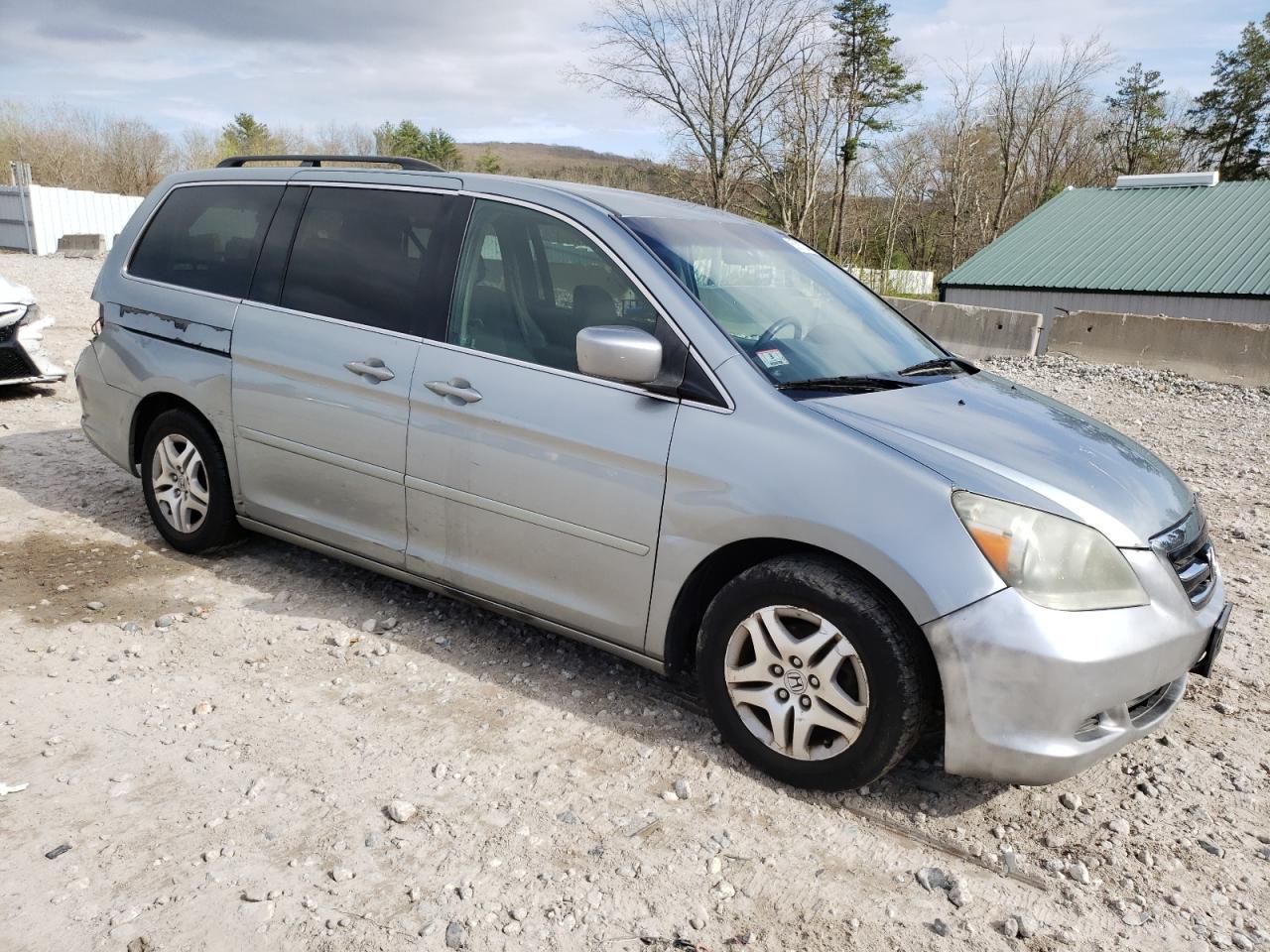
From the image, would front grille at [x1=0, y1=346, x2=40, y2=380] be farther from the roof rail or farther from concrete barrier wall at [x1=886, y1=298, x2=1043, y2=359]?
concrete barrier wall at [x1=886, y1=298, x2=1043, y2=359]

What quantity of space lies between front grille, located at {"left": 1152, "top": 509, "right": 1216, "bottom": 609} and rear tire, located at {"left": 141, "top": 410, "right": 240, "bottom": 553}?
393 cm

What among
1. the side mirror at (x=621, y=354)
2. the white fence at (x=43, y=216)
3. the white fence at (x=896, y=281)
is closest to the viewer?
the side mirror at (x=621, y=354)

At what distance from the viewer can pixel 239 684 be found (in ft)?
12.1

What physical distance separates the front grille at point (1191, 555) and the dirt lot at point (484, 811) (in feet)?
2.29

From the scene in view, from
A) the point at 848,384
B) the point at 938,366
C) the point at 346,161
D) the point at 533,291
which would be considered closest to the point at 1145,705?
the point at 848,384

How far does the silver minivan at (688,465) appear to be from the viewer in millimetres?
2771

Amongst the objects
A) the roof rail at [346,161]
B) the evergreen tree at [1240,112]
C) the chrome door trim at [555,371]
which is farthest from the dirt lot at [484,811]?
the evergreen tree at [1240,112]

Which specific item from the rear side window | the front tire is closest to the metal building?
the rear side window

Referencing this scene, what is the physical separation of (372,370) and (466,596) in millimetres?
988

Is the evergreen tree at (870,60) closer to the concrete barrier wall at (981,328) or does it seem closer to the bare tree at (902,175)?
the bare tree at (902,175)

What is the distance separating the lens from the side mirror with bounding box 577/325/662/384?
10.4 ft

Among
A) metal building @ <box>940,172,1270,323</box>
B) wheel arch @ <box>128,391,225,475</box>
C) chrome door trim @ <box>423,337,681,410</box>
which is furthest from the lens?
metal building @ <box>940,172,1270,323</box>

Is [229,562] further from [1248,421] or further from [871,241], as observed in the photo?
[871,241]

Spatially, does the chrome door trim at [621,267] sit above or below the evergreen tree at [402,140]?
below
